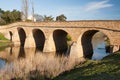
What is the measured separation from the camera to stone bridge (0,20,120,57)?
111 feet

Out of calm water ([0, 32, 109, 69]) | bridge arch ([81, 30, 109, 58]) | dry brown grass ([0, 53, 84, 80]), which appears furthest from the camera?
bridge arch ([81, 30, 109, 58])

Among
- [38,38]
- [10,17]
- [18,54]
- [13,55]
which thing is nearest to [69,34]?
[18,54]

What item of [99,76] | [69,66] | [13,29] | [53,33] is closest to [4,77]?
[69,66]

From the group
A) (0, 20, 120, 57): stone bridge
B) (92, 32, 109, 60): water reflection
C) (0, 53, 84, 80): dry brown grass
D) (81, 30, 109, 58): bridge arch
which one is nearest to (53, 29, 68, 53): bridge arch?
(0, 20, 120, 57): stone bridge

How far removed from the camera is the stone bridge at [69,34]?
1328 inches

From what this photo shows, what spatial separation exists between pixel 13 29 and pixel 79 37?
84.7 ft

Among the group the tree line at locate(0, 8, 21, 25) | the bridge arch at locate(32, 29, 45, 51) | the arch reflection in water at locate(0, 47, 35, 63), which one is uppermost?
the tree line at locate(0, 8, 21, 25)

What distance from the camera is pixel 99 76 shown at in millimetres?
14359

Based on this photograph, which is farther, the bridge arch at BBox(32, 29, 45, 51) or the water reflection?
the bridge arch at BBox(32, 29, 45, 51)

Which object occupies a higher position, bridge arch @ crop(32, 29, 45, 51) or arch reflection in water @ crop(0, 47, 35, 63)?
bridge arch @ crop(32, 29, 45, 51)

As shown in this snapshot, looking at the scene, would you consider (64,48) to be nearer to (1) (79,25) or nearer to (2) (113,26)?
(1) (79,25)

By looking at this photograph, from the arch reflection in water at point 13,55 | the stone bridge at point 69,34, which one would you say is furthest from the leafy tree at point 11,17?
the arch reflection in water at point 13,55

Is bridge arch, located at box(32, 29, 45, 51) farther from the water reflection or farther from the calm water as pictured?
the water reflection

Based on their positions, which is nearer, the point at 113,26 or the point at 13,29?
the point at 113,26
